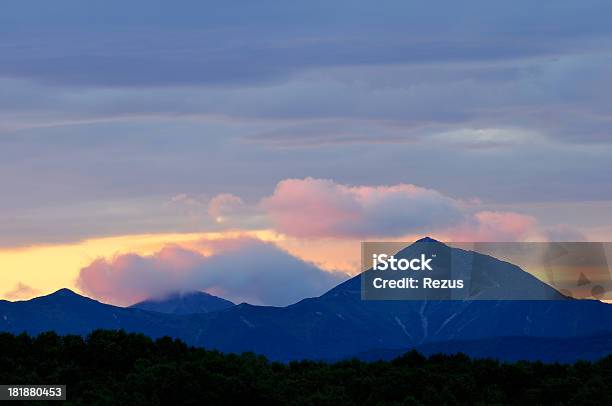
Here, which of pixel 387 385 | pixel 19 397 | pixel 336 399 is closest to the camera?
pixel 19 397

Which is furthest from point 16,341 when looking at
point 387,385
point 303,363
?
point 387,385

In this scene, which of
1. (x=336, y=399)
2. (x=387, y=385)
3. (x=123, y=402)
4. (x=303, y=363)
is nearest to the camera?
(x=123, y=402)

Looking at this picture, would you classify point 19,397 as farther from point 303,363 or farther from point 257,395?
point 303,363

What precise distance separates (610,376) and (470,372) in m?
19.5

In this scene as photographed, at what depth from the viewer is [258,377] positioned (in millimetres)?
147500

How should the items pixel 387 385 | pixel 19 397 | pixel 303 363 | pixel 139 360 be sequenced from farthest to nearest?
1. pixel 303 363
2. pixel 139 360
3. pixel 387 385
4. pixel 19 397

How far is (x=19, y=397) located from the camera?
123188 mm

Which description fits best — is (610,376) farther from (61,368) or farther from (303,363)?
(61,368)

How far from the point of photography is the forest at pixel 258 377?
138750 mm

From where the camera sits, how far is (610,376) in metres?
164

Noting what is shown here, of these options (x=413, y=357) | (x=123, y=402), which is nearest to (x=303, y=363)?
(x=413, y=357)

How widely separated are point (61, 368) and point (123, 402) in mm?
30965

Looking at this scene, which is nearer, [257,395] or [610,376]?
[257,395]

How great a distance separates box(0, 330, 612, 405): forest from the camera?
138750 mm
